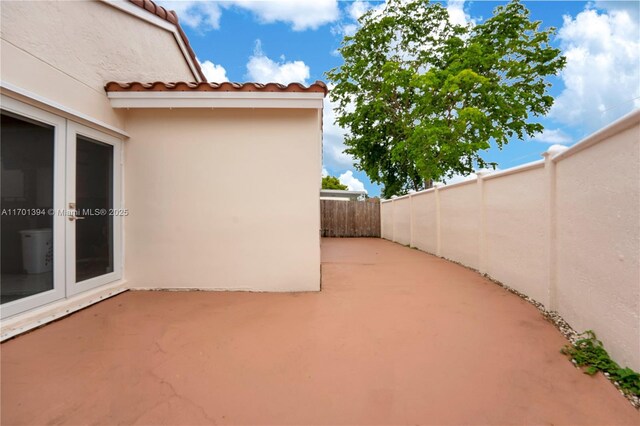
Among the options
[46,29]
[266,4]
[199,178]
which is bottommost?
[199,178]

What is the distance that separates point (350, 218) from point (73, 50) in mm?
13043

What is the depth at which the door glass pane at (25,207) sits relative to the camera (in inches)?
117

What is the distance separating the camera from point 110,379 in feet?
7.50

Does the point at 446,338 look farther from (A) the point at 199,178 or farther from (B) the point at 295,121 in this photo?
(A) the point at 199,178

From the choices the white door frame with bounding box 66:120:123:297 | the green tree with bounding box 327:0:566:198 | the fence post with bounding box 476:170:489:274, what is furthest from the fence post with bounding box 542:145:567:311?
the green tree with bounding box 327:0:566:198

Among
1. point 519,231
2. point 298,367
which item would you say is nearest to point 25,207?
point 298,367

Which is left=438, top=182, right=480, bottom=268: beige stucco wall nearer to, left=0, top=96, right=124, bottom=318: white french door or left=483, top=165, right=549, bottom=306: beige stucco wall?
left=483, top=165, right=549, bottom=306: beige stucco wall

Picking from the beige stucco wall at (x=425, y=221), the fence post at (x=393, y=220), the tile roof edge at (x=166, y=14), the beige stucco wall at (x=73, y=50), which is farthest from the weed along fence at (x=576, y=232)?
the tile roof edge at (x=166, y=14)

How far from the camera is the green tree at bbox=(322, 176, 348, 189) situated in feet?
130

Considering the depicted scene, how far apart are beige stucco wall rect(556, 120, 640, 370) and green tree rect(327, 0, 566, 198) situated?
1011 cm

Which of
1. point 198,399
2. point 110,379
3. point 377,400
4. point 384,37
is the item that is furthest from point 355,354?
point 384,37

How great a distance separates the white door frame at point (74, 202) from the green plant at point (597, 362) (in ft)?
17.9

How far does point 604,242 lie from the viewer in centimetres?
264

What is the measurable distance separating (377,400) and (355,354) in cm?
65
